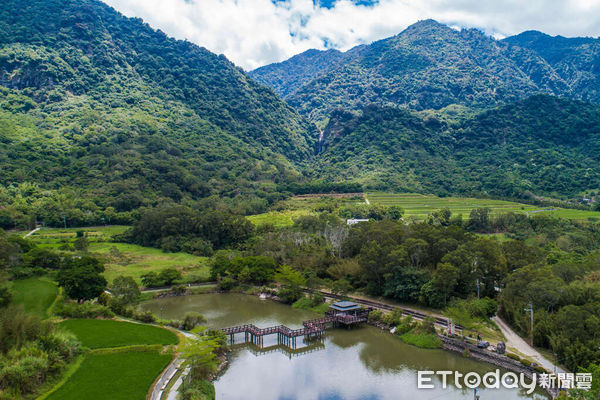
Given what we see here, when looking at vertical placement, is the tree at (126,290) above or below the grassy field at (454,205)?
below

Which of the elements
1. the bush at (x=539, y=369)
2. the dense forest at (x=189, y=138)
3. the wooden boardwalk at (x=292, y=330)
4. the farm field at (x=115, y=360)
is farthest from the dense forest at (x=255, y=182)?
the wooden boardwalk at (x=292, y=330)

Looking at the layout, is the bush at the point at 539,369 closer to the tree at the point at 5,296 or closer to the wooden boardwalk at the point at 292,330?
the wooden boardwalk at the point at 292,330

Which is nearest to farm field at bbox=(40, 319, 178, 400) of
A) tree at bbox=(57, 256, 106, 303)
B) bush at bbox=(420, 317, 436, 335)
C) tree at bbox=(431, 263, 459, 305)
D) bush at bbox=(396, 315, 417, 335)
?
tree at bbox=(57, 256, 106, 303)

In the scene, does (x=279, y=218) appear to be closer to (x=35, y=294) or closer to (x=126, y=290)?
(x=126, y=290)

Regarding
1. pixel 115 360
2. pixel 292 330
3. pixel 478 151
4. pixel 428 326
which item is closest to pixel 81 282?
pixel 115 360

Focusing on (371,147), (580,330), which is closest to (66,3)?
(371,147)

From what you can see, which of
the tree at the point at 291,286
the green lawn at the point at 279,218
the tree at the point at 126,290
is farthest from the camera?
the green lawn at the point at 279,218
